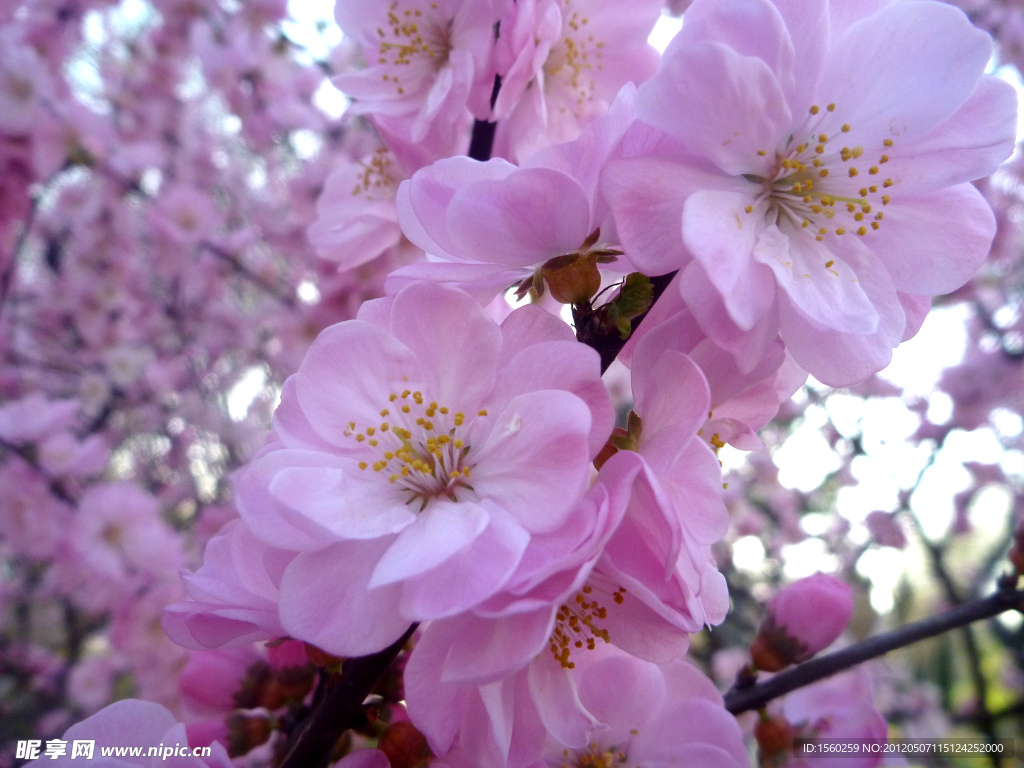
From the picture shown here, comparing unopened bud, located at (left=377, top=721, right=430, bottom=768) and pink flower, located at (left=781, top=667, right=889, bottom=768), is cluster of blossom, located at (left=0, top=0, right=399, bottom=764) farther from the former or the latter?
pink flower, located at (left=781, top=667, right=889, bottom=768)

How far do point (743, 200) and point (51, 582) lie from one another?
2.53 metres

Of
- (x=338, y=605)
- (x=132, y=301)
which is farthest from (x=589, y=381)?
(x=132, y=301)

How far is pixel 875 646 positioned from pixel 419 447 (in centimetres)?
67

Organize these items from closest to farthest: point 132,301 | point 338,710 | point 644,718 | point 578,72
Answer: point 338,710, point 644,718, point 578,72, point 132,301

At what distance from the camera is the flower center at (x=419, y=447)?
567 millimetres

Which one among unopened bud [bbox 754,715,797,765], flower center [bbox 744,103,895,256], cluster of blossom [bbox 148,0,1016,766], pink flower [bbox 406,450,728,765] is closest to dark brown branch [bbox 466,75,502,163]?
cluster of blossom [bbox 148,0,1016,766]

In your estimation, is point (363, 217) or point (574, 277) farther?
point (363, 217)

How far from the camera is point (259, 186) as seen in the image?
3.76m

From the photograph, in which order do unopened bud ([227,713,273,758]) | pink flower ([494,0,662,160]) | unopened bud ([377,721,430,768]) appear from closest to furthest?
unopened bud ([377,721,430,768]), unopened bud ([227,713,273,758]), pink flower ([494,0,662,160])

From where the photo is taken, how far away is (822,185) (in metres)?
0.62

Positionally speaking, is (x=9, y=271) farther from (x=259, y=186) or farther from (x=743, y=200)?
(x=743, y=200)

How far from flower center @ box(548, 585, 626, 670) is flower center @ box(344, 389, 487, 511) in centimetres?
16

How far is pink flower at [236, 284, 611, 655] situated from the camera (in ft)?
1.52

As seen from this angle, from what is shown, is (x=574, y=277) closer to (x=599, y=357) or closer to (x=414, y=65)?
(x=599, y=357)
